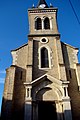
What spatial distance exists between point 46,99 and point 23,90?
8.03ft

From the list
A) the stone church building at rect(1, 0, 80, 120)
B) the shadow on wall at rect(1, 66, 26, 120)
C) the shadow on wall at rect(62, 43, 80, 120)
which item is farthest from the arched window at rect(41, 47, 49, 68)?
the shadow on wall at rect(1, 66, 26, 120)

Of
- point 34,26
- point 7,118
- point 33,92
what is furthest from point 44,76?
point 34,26

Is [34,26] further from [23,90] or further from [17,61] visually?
[23,90]

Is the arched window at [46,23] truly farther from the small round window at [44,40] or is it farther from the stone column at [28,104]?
the stone column at [28,104]

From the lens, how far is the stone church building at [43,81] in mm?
14516

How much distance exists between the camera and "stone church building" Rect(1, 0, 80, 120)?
1452 cm

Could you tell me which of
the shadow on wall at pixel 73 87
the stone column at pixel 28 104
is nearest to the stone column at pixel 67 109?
the shadow on wall at pixel 73 87

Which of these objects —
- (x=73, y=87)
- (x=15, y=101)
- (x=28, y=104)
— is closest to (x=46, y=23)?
(x=73, y=87)

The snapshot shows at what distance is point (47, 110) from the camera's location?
15.4 meters

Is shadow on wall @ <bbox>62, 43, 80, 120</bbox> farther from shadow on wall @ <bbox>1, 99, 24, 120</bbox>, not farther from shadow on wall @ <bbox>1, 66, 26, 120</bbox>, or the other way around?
shadow on wall @ <bbox>1, 99, 24, 120</bbox>

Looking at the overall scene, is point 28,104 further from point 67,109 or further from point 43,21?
point 43,21

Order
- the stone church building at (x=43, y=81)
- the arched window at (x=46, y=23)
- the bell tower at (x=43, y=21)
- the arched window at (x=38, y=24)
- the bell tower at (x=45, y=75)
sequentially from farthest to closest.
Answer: the arched window at (x=46, y=23) < the arched window at (x=38, y=24) < the bell tower at (x=43, y=21) < the bell tower at (x=45, y=75) < the stone church building at (x=43, y=81)

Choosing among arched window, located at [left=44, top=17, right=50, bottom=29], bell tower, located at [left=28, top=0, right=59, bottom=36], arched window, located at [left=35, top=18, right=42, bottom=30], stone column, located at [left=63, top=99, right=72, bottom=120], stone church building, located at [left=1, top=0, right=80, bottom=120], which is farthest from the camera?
arched window, located at [left=44, top=17, right=50, bottom=29]

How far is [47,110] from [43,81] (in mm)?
2806
